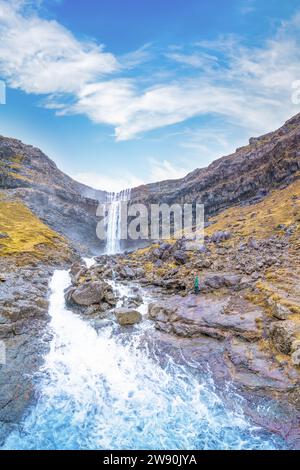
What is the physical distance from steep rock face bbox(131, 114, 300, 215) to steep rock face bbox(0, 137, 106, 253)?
22488mm

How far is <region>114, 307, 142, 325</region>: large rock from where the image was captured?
24.8 m

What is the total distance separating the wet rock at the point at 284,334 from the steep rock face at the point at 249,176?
52.6 m

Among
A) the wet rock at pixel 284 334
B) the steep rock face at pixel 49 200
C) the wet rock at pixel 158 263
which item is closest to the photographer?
the wet rock at pixel 284 334

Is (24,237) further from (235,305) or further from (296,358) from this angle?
Result: (296,358)

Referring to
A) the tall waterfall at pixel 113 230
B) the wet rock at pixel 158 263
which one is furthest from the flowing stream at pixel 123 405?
the tall waterfall at pixel 113 230

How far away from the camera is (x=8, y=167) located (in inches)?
3792

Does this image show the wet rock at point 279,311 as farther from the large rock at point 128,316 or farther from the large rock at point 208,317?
the large rock at point 128,316

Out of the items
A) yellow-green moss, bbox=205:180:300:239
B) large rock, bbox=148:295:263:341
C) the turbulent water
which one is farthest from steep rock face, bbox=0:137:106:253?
the turbulent water

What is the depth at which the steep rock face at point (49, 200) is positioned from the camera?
76875 mm

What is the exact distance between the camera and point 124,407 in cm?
1572

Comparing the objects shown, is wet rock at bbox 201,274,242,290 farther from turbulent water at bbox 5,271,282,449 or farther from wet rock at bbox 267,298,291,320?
turbulent water at bbox 5,271,282,449

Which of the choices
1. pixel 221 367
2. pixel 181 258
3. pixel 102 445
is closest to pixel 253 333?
pixel 221 367

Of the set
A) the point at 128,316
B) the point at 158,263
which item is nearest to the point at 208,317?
the point at 128,316

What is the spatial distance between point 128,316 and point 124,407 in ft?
31.6
